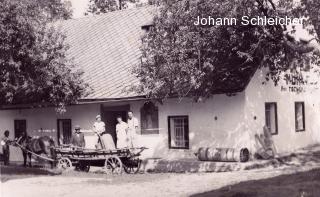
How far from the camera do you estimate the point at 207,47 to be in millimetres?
16422

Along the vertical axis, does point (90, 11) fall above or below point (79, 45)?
above

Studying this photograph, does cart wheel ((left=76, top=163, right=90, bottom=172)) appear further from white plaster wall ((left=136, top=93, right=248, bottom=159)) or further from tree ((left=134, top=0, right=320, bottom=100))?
tree ((left=134, top=0, right=320, bottom=100))

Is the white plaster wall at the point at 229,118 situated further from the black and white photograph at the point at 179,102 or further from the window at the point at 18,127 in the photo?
the window at the point at 18,127

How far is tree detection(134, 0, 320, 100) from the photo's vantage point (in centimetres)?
1571

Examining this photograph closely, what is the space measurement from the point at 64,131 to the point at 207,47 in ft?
32.3

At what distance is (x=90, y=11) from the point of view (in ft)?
142

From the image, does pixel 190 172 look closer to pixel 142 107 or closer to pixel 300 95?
pixel 142 107

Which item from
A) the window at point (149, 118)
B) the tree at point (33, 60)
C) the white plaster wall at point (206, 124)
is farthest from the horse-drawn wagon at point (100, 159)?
the tree at point (33, 60)

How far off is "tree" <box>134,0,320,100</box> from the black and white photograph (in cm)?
4

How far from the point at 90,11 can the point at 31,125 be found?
19980 mm

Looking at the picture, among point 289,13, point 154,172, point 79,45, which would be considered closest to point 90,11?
point 79,45

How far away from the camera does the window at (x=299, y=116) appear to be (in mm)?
22017

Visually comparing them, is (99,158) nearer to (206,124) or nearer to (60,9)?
(206,124)

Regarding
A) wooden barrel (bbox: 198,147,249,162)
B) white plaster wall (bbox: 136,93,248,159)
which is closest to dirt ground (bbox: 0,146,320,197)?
wooden barrel (bbox: 198,147,249,162)
